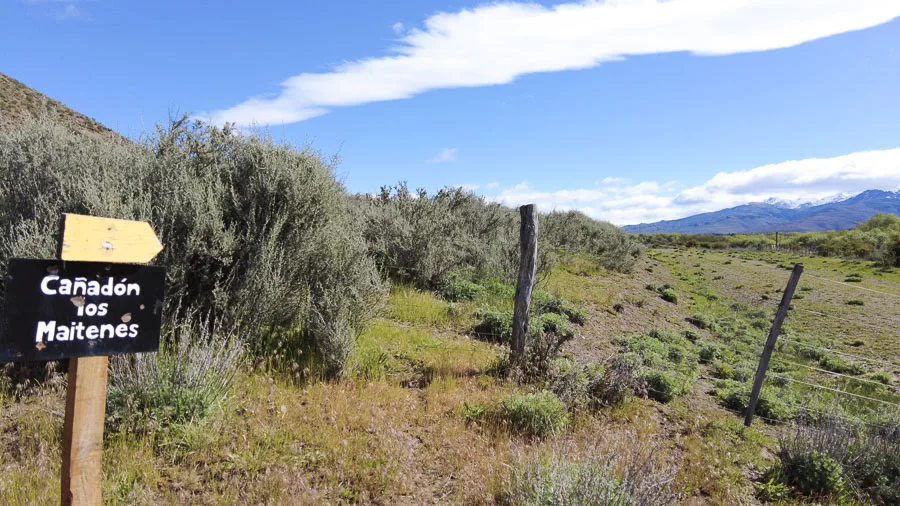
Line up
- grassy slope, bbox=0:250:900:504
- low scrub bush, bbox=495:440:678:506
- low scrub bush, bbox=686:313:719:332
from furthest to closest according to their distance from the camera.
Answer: low scrub bush, bbox=686:313:719:332 → grassy slope, bbox=0:250:900:504 → low scrub bush, bbox=495:440:678:506

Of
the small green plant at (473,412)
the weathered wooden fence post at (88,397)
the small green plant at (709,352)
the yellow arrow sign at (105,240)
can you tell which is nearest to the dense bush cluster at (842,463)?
the small green plant at (473,412)

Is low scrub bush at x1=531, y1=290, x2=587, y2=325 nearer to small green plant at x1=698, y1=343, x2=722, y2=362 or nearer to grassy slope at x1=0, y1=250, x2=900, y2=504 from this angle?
small green plant at x1=698, y1=343, x2=722, y2=362

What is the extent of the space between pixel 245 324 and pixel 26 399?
2.06 metres

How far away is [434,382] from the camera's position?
5.71 m

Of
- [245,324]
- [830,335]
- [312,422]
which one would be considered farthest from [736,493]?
[830,335]

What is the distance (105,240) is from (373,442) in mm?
2809

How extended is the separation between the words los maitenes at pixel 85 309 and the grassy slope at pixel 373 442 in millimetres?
1486

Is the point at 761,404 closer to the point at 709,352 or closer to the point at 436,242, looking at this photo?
the point at 709,352

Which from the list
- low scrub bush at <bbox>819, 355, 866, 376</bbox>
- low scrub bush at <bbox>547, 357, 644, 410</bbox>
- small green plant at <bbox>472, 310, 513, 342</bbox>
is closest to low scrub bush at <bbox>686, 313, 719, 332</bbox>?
low scrub bush at <bbox>819, 355, 866, 376</bbox>

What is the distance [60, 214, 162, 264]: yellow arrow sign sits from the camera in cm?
221

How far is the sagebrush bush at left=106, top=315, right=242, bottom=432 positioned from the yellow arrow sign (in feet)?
6.59

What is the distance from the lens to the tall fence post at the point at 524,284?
6598 mm

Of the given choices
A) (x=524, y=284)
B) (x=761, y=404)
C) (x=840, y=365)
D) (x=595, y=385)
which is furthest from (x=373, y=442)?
(x=840, y=365)

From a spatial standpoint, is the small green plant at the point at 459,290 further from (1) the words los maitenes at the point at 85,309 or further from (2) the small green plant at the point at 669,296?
(2) the small green plant at the point at 669,296
